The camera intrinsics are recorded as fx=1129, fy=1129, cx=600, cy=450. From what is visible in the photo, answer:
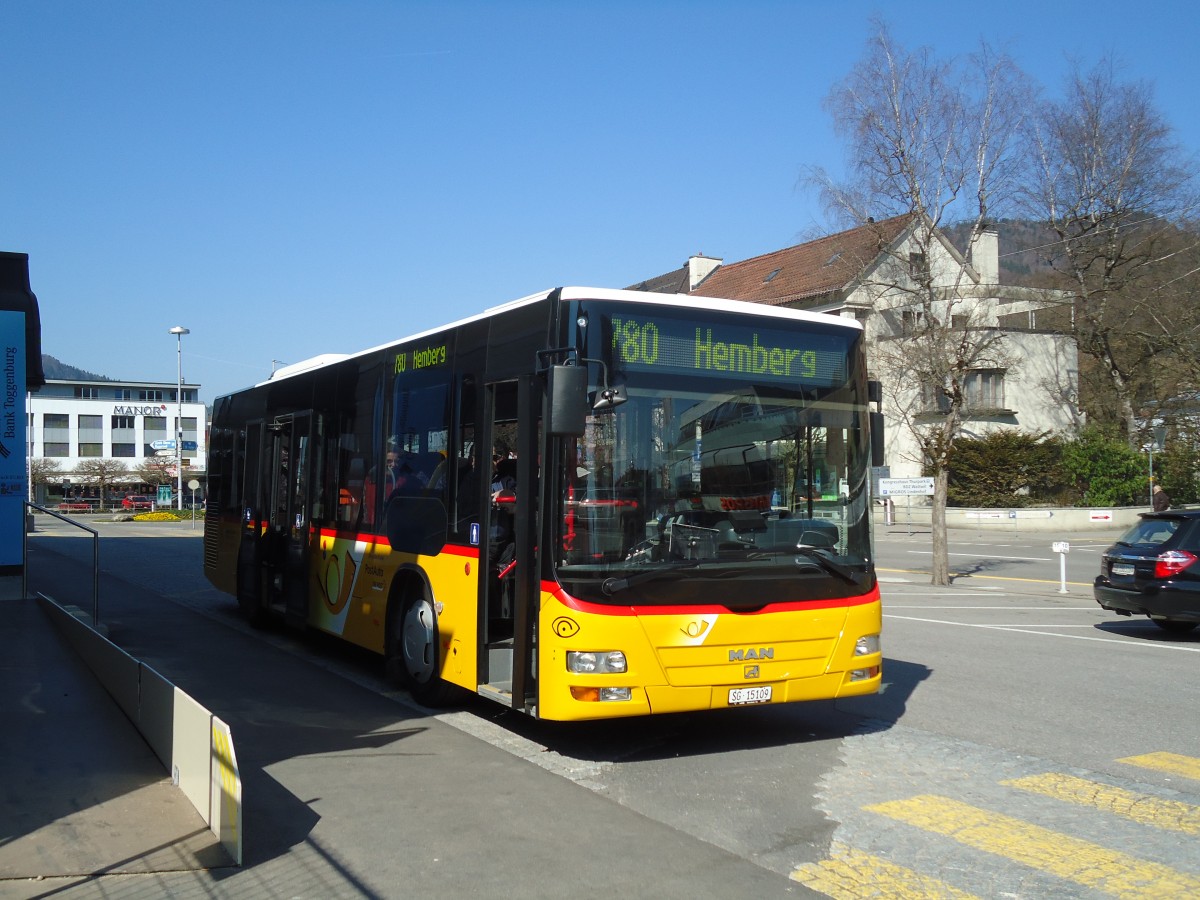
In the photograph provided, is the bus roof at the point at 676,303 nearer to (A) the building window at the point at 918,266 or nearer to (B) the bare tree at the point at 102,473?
(A) the building window at the point at 918,266

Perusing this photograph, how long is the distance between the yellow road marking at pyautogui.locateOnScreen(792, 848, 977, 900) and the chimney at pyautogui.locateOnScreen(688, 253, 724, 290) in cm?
5617

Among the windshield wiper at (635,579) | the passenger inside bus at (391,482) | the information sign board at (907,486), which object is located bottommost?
the windshield wiper at (635,579)

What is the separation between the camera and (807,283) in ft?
158

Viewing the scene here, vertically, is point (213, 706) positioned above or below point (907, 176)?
below

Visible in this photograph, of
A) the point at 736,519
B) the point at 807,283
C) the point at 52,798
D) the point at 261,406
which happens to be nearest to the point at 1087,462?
the point at 807,283

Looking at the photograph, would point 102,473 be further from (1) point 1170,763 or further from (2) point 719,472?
(1) point 1170,763

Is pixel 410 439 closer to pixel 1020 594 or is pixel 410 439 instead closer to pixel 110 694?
pixel 110 694

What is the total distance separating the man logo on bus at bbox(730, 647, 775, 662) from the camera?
7352mm

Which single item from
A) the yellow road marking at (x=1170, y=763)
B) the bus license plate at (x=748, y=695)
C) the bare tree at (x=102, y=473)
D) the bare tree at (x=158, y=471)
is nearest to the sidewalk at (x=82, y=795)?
the bus license plate at (x=748, y=695)

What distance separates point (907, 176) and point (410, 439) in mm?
16034

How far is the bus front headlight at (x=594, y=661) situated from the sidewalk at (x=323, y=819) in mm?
726

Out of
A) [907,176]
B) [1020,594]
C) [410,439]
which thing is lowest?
[1020,594]

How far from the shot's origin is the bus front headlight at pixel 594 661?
6.96 metres

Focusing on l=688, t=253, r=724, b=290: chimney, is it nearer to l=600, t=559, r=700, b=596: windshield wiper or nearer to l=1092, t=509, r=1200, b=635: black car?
l=1092, t=509, r=1200, b=635: black car
